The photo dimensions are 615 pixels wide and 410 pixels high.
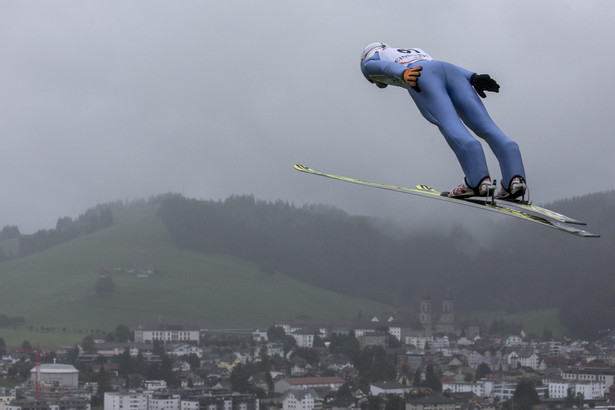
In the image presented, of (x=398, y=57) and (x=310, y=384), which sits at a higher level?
(x=398, y=57)

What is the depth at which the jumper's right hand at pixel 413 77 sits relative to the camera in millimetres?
8353

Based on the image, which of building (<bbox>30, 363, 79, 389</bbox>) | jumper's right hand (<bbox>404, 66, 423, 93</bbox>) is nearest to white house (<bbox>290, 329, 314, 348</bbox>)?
building (<bbox>30, 363, 79, 389</bbox>)

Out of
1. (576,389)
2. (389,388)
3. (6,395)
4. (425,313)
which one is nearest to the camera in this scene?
(576,389)

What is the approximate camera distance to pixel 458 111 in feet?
27.4

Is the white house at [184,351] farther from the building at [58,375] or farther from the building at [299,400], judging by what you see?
the building at [299,400]

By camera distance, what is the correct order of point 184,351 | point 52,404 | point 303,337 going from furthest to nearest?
point 303,337 → point 184,351 → point 52,404

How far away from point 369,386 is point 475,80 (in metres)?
70.9

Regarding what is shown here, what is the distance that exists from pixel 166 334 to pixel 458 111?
8594 cm

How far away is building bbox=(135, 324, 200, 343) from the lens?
91625 millimetres

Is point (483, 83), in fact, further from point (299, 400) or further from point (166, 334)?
point (166, 334)

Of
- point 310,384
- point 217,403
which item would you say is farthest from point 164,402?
point 310,384

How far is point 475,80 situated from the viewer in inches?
328

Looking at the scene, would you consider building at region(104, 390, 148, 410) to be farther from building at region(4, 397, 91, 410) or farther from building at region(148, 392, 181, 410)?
building at region(4, 397, 91, 410)

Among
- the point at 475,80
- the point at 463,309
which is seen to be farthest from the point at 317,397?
the point at 475,80
